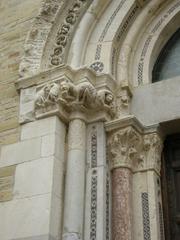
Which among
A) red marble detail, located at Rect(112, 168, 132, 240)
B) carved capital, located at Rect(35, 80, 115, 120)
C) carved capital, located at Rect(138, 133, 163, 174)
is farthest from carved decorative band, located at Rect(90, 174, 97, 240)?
carved capital, located at Rect(35, 80, 115, 120)

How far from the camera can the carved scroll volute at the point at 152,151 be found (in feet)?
14.6

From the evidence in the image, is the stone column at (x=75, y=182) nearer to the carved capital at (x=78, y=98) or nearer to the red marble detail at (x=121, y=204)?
the carved capital at (x=78, y=98)

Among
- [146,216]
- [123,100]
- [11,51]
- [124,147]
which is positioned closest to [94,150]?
[124,147]

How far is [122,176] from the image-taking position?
14.3ft

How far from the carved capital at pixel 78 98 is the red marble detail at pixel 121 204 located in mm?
659

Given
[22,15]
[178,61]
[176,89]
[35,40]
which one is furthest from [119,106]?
[22,15]

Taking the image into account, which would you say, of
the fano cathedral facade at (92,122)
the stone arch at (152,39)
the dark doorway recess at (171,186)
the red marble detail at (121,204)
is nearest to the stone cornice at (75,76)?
the fano cathedral facade at (92,122)

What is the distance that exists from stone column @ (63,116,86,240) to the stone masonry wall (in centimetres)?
63

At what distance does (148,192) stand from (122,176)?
0.27 metres

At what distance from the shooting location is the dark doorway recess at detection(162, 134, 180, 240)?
4.35 m

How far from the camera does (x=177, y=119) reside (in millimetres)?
4527

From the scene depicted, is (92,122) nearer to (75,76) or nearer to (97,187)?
(75,76)

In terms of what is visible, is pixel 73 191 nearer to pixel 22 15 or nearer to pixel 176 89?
pixel 176 89

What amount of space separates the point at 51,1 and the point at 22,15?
0.49 metres
